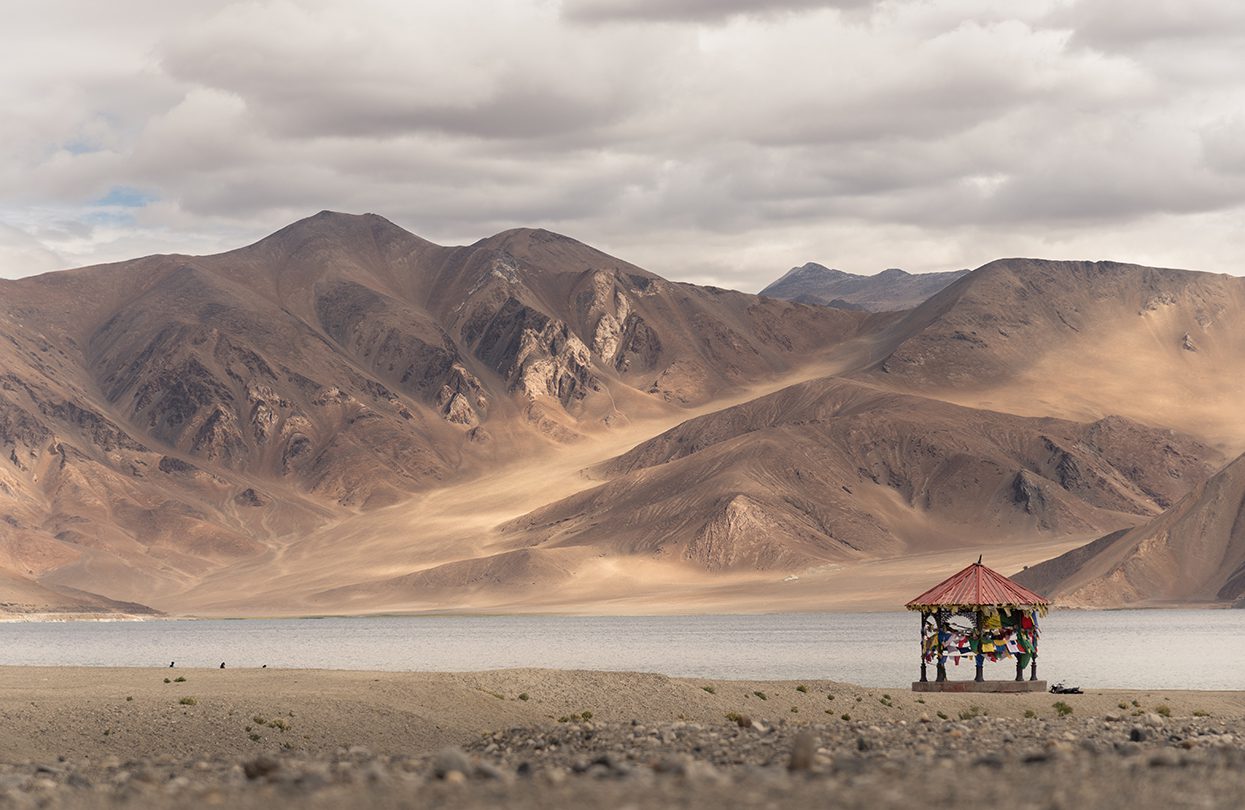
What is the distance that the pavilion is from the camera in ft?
178

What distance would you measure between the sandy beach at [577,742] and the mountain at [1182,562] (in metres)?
137

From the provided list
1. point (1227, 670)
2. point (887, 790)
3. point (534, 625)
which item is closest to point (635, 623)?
point (534, 625)

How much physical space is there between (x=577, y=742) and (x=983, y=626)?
2372 centimetres

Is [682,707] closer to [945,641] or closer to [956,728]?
[956,728]

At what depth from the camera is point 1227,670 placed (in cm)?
8062

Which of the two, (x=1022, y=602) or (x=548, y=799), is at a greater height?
(x=1022, y=602)

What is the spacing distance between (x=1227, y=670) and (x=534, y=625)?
105 meters

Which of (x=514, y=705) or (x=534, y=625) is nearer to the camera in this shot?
(x=514, y=705)

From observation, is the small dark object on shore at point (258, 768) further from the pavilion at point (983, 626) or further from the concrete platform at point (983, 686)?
the concrete platform at point (983, 686)

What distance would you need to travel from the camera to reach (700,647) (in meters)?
113

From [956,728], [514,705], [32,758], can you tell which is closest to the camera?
[32,758]

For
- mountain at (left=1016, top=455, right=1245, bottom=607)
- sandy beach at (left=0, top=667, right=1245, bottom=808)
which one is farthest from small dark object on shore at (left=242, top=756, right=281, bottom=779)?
mountain at (left=1016, top=455, right=1245, bottom=607)

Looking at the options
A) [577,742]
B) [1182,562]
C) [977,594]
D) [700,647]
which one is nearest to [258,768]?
[577,742]

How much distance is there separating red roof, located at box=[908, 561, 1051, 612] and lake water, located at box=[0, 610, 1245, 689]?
13.3m
